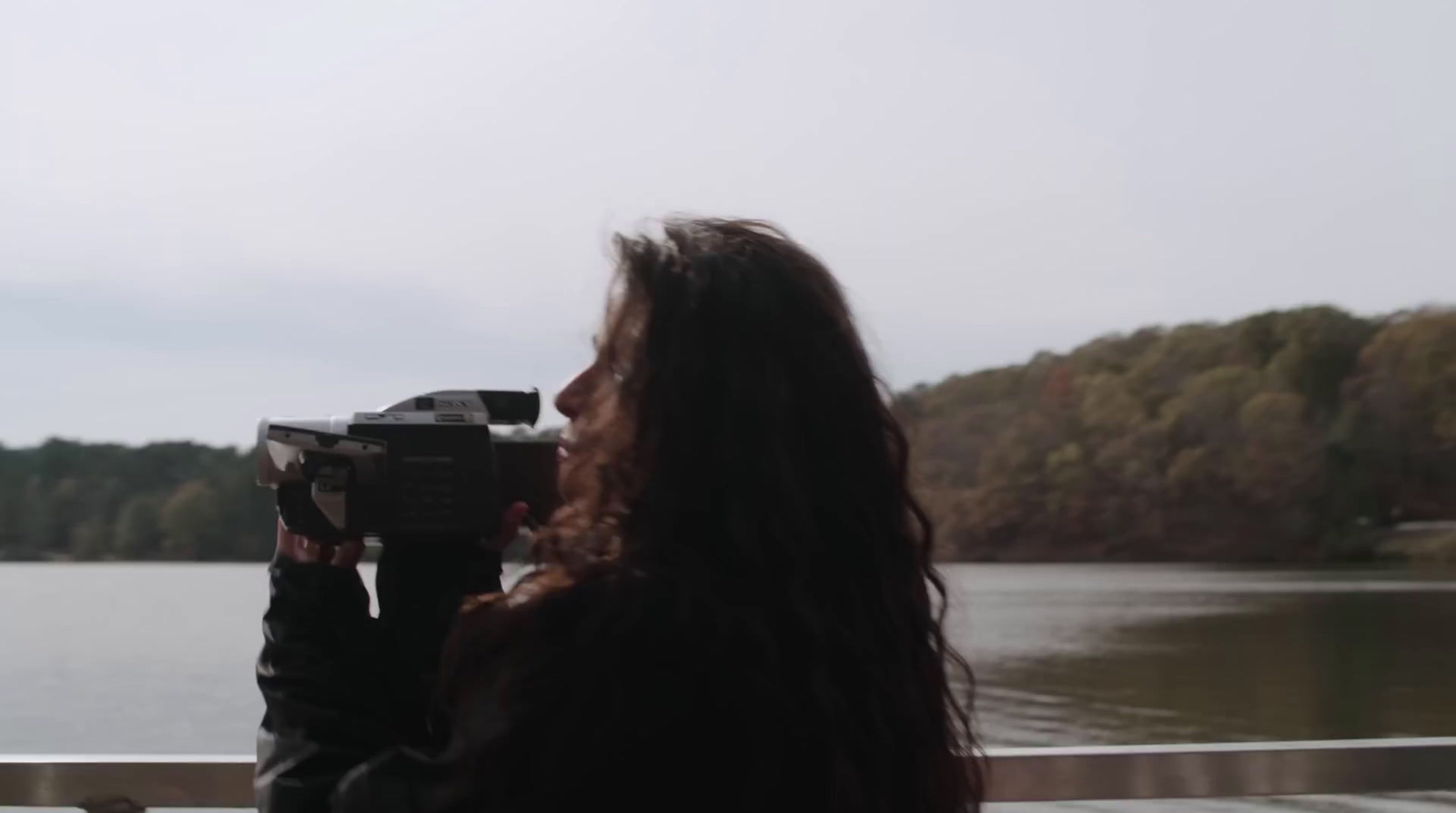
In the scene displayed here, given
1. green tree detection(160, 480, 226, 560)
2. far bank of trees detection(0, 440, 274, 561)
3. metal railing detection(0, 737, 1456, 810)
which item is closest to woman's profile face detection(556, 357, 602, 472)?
metal railing detection(0, 737, 1456, 810)

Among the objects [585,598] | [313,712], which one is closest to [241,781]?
[313,712]

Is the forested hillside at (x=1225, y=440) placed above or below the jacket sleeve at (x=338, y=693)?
below

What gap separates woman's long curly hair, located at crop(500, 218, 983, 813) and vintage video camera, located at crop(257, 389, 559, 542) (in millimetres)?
128

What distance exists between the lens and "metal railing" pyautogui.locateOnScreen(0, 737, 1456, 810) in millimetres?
1932

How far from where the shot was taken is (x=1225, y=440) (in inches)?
1212

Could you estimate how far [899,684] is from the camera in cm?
112

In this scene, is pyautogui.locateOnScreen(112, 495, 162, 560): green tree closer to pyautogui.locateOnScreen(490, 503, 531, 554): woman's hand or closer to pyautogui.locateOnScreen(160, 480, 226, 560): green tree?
pyautogui.locateOnScreen(160, 480, 226, 560): green tree

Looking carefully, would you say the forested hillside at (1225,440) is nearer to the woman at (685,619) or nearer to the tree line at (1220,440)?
the tree line at (1220,440)

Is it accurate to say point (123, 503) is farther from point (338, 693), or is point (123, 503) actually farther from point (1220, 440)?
point (1220, 440)

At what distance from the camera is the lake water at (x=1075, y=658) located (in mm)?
6926

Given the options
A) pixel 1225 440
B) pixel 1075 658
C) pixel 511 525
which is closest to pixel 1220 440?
pixel 1225 440

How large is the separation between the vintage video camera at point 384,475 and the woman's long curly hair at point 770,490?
0.13 m

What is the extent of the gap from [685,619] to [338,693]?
1.02ft

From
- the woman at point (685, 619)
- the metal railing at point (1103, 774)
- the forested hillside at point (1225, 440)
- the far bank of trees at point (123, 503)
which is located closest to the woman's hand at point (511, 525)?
the woman at point (685, 619)
